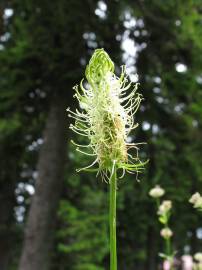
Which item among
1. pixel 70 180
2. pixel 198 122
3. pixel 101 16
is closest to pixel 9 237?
pixel 70 180

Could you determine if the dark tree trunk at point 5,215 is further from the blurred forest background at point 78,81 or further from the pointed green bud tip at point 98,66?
the pointed green bud tip at point 98,66

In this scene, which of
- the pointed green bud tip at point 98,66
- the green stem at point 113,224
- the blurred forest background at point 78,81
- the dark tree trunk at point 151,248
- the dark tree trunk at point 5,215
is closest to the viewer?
the green stem at point 113,224

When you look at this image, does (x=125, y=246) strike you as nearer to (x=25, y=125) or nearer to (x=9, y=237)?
(x=9, y=237)

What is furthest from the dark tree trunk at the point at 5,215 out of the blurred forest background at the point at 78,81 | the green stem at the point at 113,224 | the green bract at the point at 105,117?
the green stem at the point at 113,224

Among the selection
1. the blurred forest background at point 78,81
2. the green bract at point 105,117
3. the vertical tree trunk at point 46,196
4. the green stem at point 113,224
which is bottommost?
the green stem at point 113,224

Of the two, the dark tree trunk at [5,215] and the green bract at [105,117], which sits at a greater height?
the dark tree trunk at [5,215]

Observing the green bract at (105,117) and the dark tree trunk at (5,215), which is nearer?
the green bract at (105,117)

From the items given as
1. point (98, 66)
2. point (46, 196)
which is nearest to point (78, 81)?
point (46, 196)
